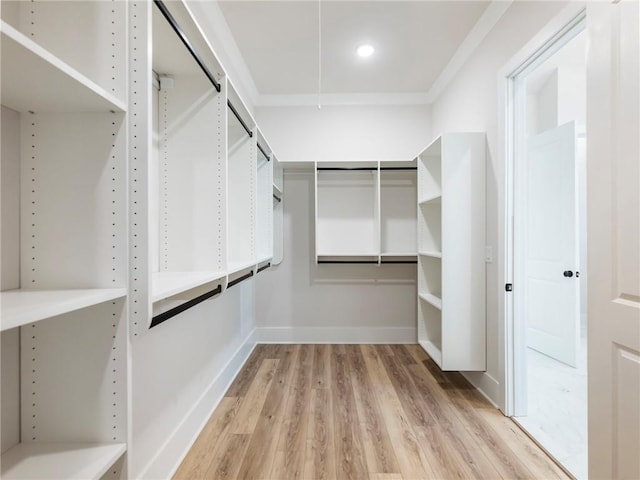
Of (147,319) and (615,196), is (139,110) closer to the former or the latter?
(147,319)

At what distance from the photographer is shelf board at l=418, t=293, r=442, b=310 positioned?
2489 millimetres

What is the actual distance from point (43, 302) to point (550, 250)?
380 cm

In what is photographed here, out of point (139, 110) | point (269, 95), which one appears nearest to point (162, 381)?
point (139, 110)

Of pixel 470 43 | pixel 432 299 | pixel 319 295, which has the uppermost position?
pixel 470 43

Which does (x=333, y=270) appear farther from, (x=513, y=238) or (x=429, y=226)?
(x=513, y=238)

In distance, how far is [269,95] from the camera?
349 centimetres

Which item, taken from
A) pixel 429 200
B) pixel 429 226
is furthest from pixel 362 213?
pixel 429 200

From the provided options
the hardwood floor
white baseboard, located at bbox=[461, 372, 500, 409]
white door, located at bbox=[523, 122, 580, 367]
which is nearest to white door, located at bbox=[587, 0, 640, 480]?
the hardwood floor

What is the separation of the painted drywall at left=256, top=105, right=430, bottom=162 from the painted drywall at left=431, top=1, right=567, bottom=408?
3.34ft

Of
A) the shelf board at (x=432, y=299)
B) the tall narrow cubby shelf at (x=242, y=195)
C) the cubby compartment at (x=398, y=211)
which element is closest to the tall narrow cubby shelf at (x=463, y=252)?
the shelf board at (x=432, y=299)

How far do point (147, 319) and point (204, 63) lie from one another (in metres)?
1.11

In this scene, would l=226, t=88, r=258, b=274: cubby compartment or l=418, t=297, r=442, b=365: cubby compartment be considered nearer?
l=226, t=88, r=258, b=274: cubby compartment

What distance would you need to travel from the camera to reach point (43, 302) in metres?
0.62

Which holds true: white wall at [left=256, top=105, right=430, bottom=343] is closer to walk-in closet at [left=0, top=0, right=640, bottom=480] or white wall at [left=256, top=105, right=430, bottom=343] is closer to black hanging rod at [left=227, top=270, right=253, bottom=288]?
walk-in closet at [left=0, top=0, right=640, bottom=480]
